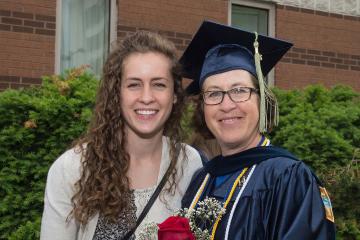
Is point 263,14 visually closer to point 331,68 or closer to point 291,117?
point 331,68

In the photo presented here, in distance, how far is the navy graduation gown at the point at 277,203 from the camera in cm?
251

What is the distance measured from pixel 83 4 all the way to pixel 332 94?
3343 millimetres

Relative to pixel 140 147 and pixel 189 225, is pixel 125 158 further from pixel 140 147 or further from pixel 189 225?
pixel 189 225

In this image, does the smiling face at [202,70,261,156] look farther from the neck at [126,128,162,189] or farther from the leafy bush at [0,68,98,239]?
the leafy bush at [0,68,98,239]

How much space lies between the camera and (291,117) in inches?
241

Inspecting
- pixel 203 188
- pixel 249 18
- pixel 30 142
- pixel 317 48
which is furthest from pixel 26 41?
pixel 203 188

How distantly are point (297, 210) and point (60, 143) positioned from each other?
313 cm

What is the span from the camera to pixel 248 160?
2791mm

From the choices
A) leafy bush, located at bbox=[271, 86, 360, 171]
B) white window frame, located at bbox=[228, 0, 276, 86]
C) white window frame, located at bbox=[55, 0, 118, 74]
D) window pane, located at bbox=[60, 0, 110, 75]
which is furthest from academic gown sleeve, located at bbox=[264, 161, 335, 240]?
white window frame, located at bbox=[228, 0, 276, 86]

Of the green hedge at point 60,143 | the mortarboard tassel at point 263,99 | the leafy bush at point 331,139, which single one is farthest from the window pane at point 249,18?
the mortarboard tassel at point 263,99

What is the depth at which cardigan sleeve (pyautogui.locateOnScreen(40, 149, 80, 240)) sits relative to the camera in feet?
9.71

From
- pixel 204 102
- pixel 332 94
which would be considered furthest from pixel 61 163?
pixel 332 94

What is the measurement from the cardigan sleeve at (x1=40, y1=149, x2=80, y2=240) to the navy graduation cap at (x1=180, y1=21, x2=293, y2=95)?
0.81 metres

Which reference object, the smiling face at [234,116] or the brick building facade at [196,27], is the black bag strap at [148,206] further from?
the brick building facade at [196,27]
